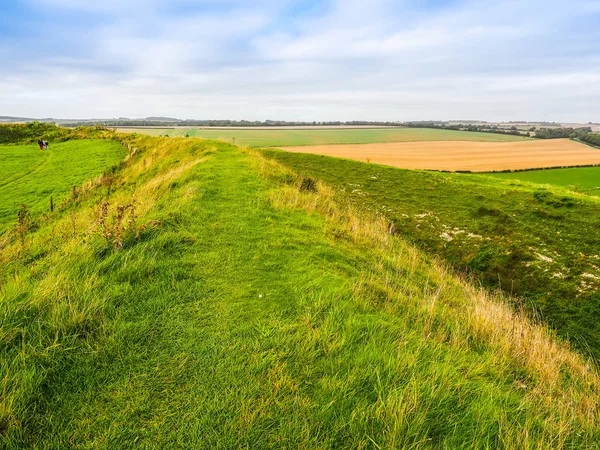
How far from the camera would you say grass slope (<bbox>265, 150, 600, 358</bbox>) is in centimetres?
704

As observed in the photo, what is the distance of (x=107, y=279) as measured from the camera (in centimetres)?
460

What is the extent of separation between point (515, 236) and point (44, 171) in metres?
30.2

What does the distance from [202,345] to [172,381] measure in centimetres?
51

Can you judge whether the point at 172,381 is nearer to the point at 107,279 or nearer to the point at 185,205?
the point at 107,279

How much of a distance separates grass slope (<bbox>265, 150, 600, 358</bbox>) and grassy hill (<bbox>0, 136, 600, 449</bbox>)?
5.28 ft

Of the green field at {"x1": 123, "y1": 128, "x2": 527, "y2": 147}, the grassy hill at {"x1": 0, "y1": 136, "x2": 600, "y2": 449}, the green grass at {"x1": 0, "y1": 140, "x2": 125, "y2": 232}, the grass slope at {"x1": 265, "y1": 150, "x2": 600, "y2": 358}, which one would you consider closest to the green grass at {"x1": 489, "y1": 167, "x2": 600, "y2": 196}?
the grass slope at {"x1": 265, "y1": 150, "x2": 600, "y2": 358}

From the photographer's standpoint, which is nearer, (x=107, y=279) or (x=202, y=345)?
(x=202, y=345)

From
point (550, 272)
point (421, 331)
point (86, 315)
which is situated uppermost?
point (86, 315)

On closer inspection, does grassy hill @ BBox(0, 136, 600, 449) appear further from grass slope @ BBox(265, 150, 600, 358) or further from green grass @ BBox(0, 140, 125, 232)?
green grass @ BBox(0, 140, 125, 232)

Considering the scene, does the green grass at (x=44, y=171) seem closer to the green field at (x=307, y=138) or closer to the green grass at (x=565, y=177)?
the green field at (x=307, y=138)

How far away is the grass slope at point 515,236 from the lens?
7.04 m

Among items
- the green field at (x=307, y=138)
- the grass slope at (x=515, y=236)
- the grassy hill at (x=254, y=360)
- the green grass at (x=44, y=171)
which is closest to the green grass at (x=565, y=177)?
the grass slope at (x=515, y=236)

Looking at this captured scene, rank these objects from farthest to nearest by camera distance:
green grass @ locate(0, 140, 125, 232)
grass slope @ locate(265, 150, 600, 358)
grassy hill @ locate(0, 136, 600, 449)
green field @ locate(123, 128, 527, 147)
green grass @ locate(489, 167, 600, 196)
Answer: green field @ locate(123, 128, 527, 147)
green grass @ locate(489, 167, 600, 196)
green grass @ locate(0, 140, 125, 232)
grass slope @ locate(265, 150, 600, 358)
grassy hill @ locate(0, 136, 600, 449)

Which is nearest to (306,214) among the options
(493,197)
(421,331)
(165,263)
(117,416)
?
(165,263)
